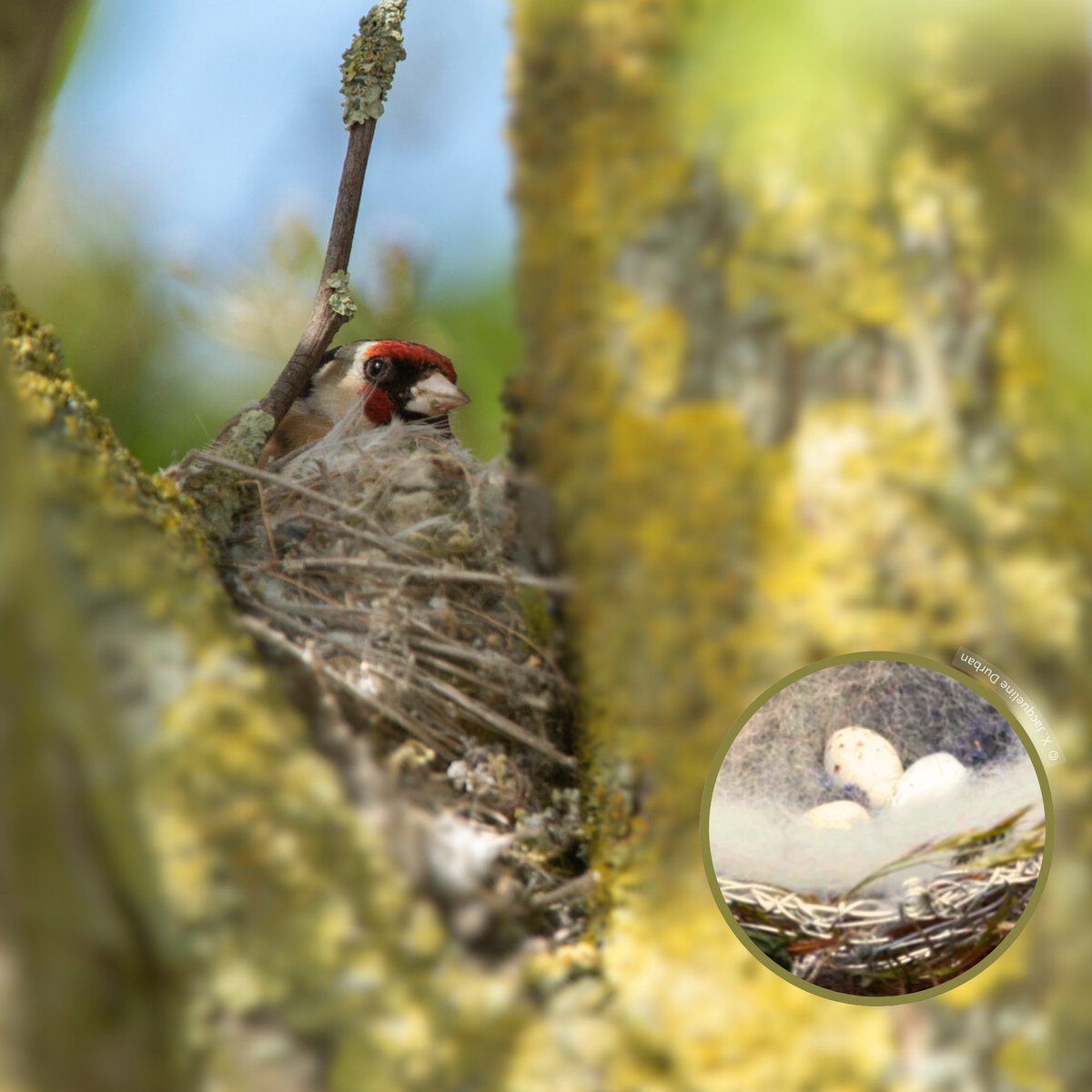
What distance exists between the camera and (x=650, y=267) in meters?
0.84

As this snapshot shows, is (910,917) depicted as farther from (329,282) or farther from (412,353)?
(412,353)

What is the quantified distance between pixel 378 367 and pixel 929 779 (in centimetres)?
174

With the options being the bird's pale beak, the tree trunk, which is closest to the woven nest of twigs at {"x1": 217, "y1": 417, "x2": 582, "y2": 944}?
the tree trunk

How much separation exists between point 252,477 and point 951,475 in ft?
3.61

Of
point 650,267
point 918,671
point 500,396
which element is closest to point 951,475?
point 918,671

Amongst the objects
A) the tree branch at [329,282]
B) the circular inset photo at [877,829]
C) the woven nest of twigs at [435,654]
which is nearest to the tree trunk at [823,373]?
the circular inset photo at [877,829]

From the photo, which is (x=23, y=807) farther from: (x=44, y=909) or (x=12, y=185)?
(x=12, y=185)

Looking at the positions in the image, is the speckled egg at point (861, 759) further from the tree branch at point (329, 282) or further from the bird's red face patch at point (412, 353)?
the bird's red face patch at point (412, 353)

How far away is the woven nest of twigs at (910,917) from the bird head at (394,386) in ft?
5.39

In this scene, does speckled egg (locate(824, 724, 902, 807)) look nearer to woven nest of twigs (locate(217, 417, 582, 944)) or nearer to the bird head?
woven nest of twigs (locate(217, 417, 582, 944))

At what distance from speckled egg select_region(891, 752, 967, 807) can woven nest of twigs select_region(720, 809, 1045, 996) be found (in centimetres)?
4

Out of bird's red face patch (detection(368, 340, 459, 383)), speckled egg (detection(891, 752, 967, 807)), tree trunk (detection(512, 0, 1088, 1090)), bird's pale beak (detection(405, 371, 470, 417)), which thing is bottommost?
speckled egg (detection(891, 752, 967, 807))

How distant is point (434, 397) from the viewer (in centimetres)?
237

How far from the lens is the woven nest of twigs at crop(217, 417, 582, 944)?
0.93m
